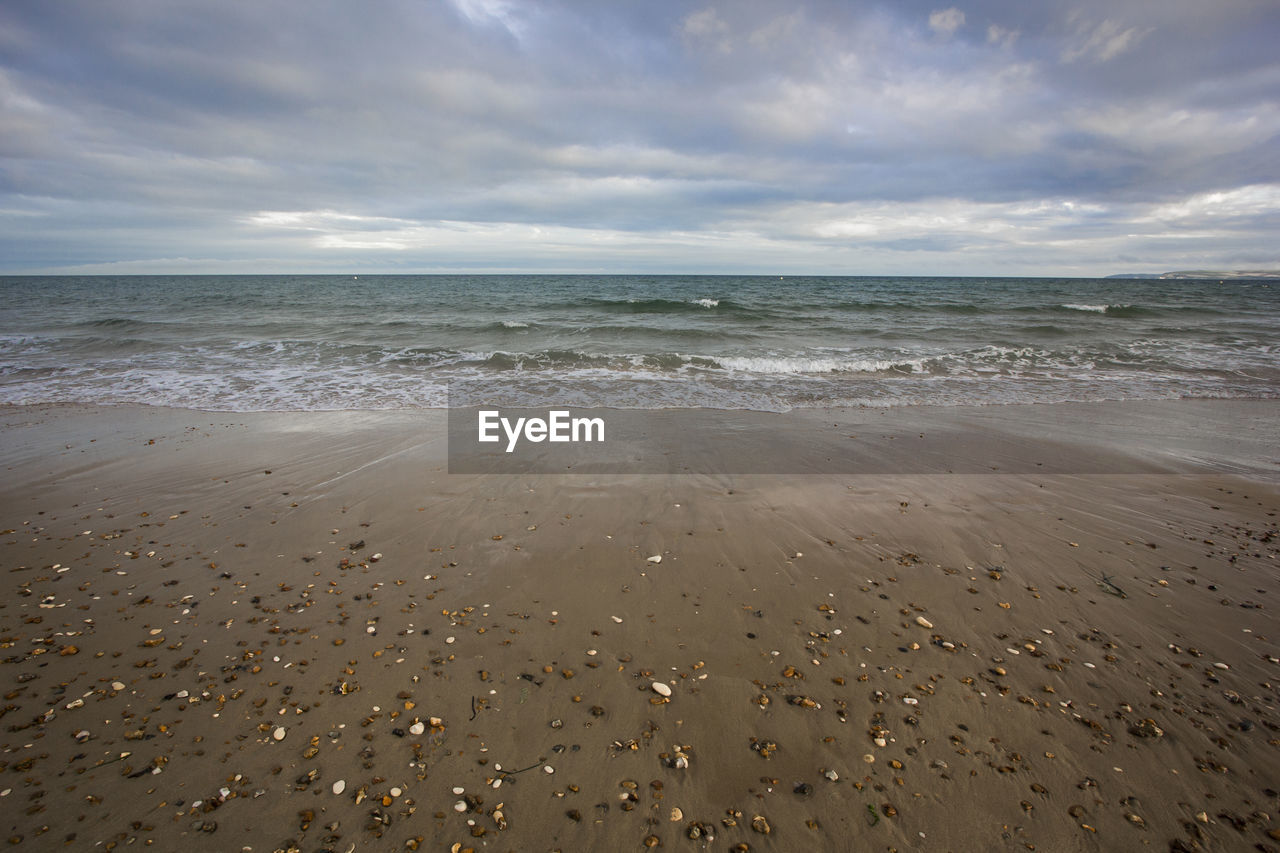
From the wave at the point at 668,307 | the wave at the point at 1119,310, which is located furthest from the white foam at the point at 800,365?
the wave at the point at 1119,310

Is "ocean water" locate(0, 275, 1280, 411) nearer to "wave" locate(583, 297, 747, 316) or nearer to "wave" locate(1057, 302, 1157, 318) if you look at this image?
"wave" locate(1057, 302, 1157, 318)

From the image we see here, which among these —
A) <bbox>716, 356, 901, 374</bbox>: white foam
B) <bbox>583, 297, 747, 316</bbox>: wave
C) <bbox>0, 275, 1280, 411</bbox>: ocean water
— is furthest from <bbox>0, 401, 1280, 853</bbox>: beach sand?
<bbox>583, 297, 747, 316</bbox>: wave

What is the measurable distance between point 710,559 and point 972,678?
2073 mm

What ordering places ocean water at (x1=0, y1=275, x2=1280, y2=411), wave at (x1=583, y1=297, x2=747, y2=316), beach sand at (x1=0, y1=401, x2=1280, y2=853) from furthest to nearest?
wave at (x1=583, y1=297, x2=747, y2=316) → ocean water at (x1=0, y1=275, x2=1280, y2=411) → beach sand at (x1=0, y1=401, x2=1280, y2=853)

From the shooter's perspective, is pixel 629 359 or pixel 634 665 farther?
pixel 629 359

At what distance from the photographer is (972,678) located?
338cm

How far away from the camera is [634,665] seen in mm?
3479

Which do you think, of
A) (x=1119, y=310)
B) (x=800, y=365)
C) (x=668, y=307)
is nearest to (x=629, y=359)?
(x=800, y=365)

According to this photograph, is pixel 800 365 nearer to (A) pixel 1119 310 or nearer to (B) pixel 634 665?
(B) pixel 634 665

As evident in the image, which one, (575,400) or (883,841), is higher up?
(575,400)

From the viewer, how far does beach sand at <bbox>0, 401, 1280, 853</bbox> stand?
2557 millimetres

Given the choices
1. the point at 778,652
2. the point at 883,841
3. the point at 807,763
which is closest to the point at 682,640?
the point at 778,652

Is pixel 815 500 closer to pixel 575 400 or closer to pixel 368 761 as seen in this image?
pixel 368 761

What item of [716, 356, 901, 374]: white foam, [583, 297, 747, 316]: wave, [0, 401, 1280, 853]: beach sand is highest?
[583, 297, 747, 316]: wave
